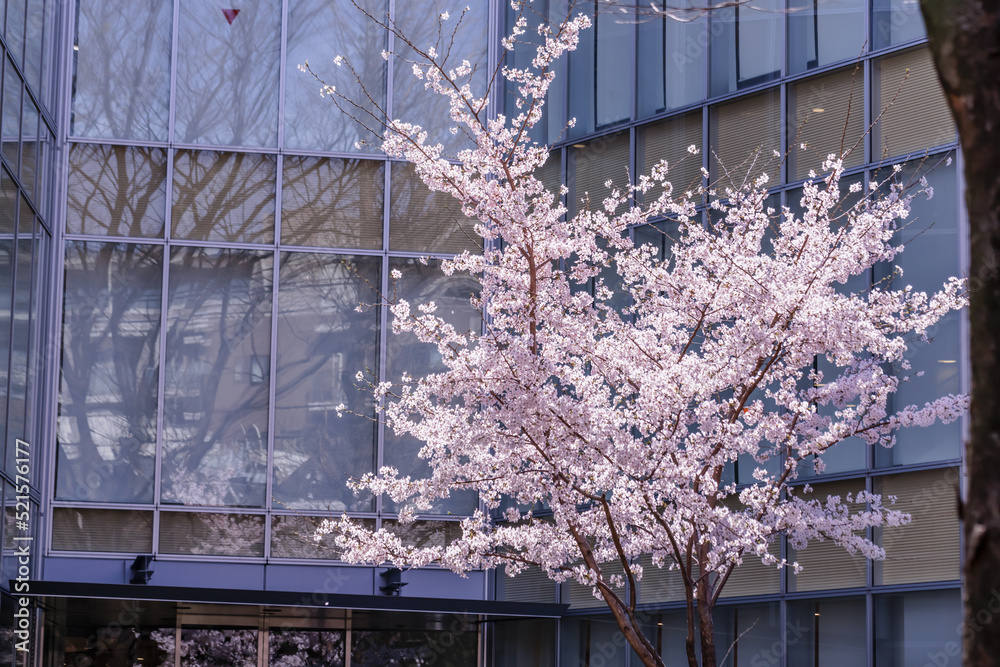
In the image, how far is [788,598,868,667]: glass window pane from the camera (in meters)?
13.1

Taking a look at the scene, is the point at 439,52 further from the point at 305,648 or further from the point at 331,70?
the point at 305,648

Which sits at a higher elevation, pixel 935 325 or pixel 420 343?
pixel 420 343

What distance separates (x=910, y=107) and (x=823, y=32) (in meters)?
1.60

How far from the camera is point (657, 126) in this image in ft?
54.0

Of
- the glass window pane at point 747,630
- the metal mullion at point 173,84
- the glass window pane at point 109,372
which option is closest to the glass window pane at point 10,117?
the glass window pane at point 109,372

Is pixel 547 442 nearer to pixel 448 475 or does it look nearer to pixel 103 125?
pixel 448 475

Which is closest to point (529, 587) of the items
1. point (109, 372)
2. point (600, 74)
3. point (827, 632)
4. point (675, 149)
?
point (827, 632)

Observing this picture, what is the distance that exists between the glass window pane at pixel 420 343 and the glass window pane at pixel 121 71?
4010mm

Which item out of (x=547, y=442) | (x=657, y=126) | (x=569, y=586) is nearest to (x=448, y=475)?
(x=547, y=442)

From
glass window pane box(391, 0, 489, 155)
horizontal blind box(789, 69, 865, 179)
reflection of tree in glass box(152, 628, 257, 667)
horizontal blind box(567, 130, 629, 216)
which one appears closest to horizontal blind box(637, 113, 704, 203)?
horizontal blind box(567, 130, 629, 216)

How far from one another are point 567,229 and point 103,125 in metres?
9.64

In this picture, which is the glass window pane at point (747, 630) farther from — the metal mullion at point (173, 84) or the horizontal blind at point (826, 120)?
the metal mullion at point (173, 84)

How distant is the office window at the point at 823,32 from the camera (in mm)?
14211

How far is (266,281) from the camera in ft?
57.0
